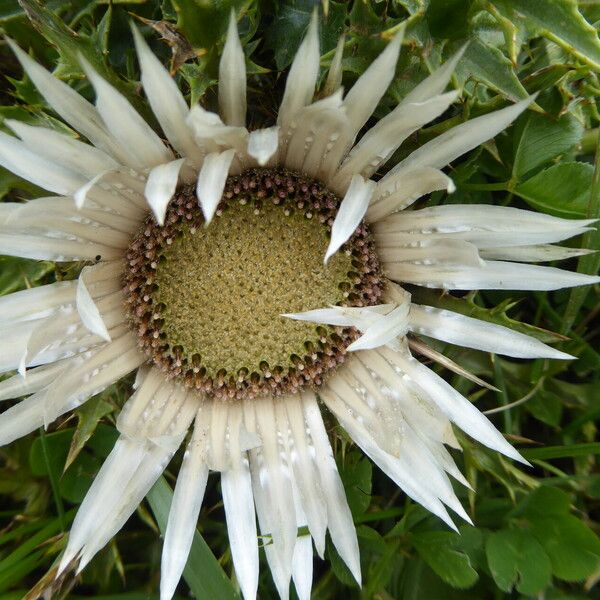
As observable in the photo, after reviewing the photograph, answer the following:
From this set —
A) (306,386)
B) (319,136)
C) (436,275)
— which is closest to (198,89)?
(319,136)

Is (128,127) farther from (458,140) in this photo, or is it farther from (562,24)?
(562,24)

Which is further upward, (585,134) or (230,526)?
(585,134)

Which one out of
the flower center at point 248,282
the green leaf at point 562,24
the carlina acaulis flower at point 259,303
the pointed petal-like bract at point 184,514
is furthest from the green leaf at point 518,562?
the green leaf at point 562,24

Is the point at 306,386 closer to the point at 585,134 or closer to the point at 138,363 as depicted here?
the point at 138,363

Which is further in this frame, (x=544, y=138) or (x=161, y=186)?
(x=544, y=138)

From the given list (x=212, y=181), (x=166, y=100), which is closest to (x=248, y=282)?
(x=212, y=181)

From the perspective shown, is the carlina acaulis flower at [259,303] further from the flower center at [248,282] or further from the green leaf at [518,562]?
the green leaf at [518,562]

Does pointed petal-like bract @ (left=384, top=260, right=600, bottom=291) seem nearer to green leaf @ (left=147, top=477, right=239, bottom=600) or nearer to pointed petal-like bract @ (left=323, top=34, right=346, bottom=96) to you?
pointed petal-like bract @ (left=323, top=34, right=346, bottom=96)
